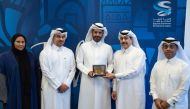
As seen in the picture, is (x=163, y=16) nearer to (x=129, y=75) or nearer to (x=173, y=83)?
(x=129, y=75)

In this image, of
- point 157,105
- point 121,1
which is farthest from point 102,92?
point 121,1

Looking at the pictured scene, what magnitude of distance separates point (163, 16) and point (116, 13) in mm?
824

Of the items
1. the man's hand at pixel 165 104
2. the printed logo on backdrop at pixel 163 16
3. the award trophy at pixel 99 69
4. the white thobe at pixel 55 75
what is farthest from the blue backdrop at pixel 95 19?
the man's hand at pixel 165 104

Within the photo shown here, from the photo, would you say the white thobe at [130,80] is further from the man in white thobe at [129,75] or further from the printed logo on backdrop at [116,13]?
the printed logo on backdrop at [116,13]

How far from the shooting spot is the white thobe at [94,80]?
15.9ft

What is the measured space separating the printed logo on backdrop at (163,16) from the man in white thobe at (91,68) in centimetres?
104

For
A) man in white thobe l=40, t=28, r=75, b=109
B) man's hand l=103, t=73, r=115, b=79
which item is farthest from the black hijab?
man's hand l=103, t=73, r=115, b=79

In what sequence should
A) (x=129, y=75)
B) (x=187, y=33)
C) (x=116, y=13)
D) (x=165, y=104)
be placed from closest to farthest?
(x=165, y=104), (x=129, y=75), (x=187, y=33), (x=116, y=13)

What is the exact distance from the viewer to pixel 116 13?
17.9 feet

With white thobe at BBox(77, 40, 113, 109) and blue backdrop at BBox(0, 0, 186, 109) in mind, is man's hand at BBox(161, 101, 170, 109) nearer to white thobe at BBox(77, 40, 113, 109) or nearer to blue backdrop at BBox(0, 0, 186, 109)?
white thobe at BBox(77, 40, 113, 109)

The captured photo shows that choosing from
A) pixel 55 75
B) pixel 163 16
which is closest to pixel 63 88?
pixel 55 75

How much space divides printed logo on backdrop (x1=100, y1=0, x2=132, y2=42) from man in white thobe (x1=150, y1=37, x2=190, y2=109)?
52.3 inches

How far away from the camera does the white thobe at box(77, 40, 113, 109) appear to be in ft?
15.9

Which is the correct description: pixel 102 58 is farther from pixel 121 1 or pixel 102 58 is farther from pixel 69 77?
pixel 121 1
